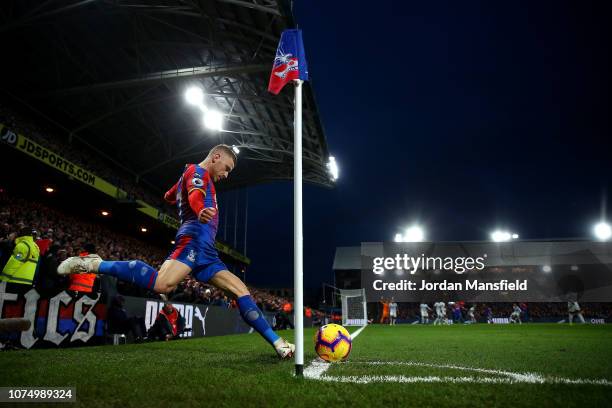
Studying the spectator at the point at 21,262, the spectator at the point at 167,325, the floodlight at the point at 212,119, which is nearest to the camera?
the spectator at the point at 21,262

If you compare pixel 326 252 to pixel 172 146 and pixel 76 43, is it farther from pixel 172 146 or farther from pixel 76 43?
pixel 76 43

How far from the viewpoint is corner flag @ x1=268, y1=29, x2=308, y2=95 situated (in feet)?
12.8

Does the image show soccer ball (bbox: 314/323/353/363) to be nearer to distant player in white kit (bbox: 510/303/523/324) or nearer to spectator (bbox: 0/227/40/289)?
spectator (bbox: 0/227/40/289)

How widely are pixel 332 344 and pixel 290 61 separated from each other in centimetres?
286

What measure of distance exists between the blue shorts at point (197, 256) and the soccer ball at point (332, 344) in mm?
1308

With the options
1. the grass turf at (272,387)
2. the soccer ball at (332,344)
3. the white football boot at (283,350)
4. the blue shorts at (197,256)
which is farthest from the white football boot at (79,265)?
the soccer ball at (332,344)

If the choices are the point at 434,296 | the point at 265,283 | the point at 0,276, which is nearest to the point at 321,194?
the point at 265,283

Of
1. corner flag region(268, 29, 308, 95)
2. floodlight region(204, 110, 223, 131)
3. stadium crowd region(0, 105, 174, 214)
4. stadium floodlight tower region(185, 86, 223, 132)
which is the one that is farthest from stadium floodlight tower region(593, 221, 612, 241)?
corner flag region(268, 29, 308, 95)

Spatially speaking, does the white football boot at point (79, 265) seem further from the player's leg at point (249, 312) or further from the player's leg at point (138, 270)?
the player's leg at point (249, 312)

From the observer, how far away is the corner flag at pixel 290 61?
3.90 metres

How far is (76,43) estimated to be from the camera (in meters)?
19.0

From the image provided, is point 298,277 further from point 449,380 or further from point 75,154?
point 75,154

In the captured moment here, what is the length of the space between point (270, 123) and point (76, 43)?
36.4 ft

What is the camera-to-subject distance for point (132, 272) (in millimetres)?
4258
